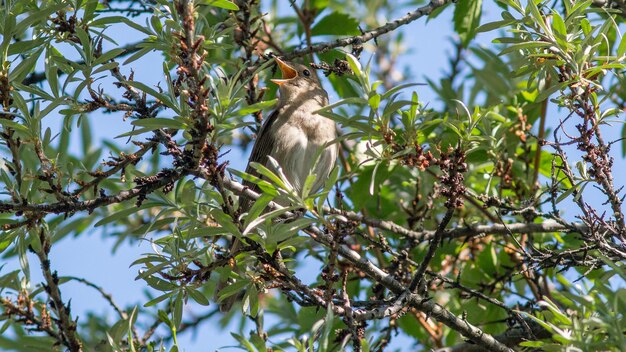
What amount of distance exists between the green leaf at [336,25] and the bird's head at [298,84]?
3.21 ft

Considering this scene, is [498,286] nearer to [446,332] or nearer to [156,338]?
[446,332]

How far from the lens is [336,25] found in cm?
507

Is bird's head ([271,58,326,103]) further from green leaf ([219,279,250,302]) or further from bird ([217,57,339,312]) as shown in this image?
green leaf ([219,279,250,302])

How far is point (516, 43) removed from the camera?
3.54 meters

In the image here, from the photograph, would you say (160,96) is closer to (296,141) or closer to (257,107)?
(257,107)

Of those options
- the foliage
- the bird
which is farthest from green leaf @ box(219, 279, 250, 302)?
the bird

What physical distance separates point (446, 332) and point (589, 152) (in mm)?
2298

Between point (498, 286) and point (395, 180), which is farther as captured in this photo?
point (395, 180)

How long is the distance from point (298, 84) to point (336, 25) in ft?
4.88

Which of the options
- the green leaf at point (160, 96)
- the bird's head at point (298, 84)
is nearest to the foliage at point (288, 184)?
the green leaf at point (160, 96)

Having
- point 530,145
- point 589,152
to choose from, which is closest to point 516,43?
point 589,152

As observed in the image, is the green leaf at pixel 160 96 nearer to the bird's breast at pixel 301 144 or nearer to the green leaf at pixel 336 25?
the green leaf at pixel 336 25

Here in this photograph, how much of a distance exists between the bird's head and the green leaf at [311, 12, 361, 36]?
3.21 feet

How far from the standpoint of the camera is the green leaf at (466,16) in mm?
4918
